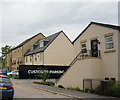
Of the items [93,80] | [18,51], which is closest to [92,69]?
[93,80]

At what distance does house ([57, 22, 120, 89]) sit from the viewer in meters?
18.2

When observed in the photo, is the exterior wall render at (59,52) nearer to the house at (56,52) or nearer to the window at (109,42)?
the house at (56,52)

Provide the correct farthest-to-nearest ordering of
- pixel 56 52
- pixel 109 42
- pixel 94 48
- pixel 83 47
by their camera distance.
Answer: pixel 56 52
pixel 83 47
pixel 94 48
pixel 109 42

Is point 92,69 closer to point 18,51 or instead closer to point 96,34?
point 96,34

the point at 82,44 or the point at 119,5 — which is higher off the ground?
the point at 119,5

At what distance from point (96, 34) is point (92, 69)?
3.67 metres

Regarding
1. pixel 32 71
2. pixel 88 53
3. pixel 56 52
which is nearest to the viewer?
pixel 88 53

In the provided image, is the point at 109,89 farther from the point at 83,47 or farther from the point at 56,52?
the point at 56,52

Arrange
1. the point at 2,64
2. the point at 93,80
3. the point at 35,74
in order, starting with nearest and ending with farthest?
Result: the point at 93,80 → the point at 35,74 → the point at 2,64

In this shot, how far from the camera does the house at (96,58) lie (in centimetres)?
1823

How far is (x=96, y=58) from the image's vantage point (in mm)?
19453

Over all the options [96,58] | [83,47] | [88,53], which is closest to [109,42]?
[96,58]

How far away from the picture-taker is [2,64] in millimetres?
87625

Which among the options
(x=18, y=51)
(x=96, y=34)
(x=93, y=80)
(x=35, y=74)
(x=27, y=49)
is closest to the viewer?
(x=93, y=80)
